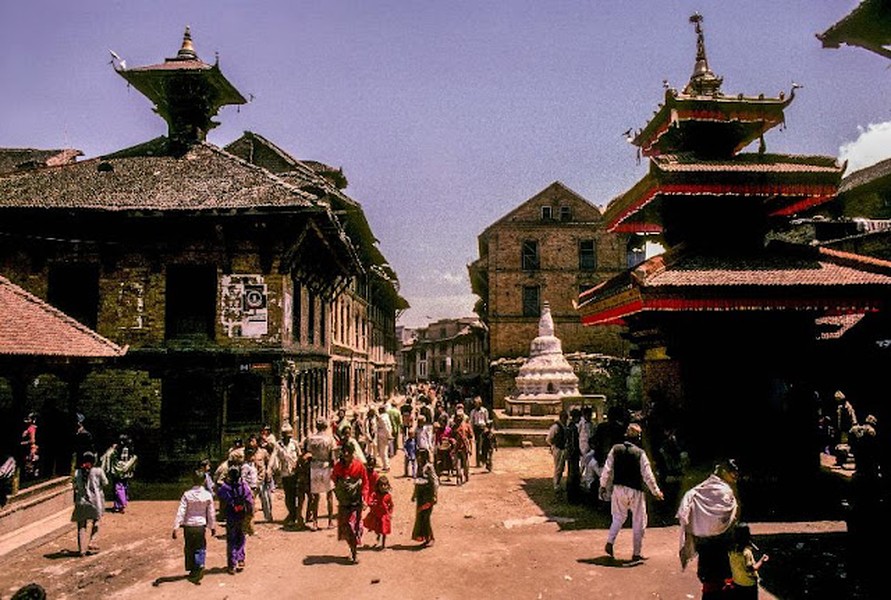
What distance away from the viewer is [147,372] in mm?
15672

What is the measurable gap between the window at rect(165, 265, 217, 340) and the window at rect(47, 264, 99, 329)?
2006mm

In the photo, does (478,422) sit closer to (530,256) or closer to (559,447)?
(559,447)

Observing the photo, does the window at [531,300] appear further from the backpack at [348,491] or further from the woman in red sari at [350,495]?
the backpack at [348,491]

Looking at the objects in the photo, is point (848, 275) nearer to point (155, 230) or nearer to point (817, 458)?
point (817, 458)

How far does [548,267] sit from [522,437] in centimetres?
1929

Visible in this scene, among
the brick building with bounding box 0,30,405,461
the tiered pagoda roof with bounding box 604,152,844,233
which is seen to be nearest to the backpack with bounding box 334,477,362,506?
the brick building with bounding box 0,30,405,461

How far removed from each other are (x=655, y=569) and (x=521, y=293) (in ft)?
102

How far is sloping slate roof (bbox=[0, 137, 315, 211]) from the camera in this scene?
15.5 meters

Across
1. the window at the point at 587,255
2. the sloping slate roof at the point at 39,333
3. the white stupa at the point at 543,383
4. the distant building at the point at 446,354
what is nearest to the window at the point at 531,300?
the window at the point at 587,255

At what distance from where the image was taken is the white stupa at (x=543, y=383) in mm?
23438

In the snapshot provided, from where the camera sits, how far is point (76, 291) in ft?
52.2

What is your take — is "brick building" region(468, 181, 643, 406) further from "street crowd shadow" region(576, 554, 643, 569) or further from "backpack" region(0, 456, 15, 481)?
"backpack" region(0, 456, 15, 481)

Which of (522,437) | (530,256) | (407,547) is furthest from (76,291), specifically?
(530,256)

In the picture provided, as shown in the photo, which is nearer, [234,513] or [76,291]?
[234,513]
